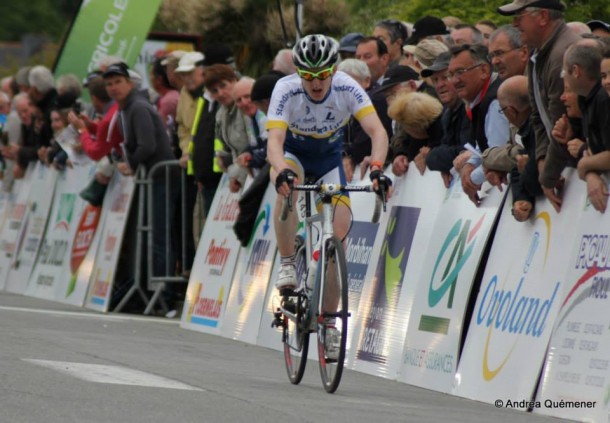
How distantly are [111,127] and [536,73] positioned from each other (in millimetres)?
9266

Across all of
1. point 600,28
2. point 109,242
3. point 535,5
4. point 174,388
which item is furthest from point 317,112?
point 109,242

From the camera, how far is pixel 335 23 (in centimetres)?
2642

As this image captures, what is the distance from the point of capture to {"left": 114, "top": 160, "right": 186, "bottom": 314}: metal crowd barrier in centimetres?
1836

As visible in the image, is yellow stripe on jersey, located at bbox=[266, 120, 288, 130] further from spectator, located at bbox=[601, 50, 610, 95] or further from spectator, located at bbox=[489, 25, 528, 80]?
spectator, located at bbox=[601, 50, 610, 95]

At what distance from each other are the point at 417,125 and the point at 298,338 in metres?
2.58

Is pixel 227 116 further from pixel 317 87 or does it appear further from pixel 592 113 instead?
pixel 592 113

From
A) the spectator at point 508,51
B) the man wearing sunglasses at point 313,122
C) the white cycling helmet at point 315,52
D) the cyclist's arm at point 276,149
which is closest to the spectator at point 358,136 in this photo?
the man wearing sunglasses at point 313,122

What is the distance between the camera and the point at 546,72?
10.4 metres

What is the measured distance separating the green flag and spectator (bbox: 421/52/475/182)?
37.5ft

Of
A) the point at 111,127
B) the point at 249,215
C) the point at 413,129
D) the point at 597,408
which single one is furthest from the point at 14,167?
the point at 597,408

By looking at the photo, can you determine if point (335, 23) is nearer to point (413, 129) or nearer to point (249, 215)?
point (249, 215)

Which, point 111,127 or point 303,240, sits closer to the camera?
point 303,240

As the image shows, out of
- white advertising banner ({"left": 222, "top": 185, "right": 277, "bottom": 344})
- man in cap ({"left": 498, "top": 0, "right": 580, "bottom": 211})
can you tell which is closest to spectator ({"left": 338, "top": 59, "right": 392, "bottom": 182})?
white advertising banner ({"left": 222, "top": 185, "right": 277, "bottom": 344})

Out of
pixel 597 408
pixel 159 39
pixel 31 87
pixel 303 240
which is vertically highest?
pixel 159 39
